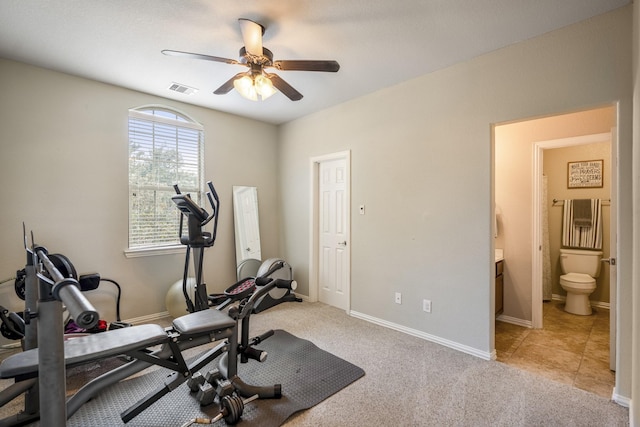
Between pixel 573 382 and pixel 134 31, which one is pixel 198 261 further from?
pixel 573 382

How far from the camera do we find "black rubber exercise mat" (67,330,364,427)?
191cm

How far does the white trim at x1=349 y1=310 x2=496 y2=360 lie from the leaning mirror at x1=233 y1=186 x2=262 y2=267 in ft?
5.69

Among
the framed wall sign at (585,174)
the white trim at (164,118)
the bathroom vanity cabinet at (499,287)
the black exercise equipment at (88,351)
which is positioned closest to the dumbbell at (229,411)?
the black exercise equipment at (88,351)

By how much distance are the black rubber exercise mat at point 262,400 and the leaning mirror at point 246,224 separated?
178 centimetres

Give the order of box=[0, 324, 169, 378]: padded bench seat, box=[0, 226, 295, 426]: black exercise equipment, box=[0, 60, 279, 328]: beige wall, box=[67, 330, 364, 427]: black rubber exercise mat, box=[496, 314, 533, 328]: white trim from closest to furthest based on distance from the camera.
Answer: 1. box=[0, 226, 295, 426]: black exercise equipment
2. box=[0, 324, 169, 378]: padded bench seat
3. box=[67, 330, 364, 427]: black rubber exercise mat
4. box=[0, 60, 279, 328]: beige wall
5. box=[496, 314, 533, 328]: white trim

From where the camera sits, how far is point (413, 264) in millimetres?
3215

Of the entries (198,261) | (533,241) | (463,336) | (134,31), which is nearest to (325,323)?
(463,336)

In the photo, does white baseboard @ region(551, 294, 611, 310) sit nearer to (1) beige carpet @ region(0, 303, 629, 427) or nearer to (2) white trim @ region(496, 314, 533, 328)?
(2) white trim @ region(496, 314, 533, 328)

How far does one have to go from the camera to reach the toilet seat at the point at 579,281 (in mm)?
3711

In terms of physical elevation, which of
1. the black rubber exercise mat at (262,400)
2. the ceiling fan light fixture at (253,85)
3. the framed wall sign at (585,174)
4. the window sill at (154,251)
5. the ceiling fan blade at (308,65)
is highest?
the ceiling fan blade at (308,65)

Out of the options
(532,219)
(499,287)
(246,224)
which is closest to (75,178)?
(246,224)

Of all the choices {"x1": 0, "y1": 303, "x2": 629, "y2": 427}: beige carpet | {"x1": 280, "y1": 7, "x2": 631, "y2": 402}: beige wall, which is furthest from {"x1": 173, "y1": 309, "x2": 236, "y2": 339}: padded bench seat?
{"x1": 280, "y1": 7, "x2": 631, "y2": 402}: beige wall

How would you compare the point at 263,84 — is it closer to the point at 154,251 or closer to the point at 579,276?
the point at 154,251

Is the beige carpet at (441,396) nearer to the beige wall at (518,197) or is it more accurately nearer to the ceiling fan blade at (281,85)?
the beige wall at (518,197)
